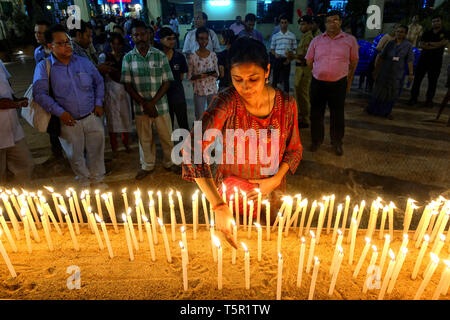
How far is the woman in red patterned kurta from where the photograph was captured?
1.67m

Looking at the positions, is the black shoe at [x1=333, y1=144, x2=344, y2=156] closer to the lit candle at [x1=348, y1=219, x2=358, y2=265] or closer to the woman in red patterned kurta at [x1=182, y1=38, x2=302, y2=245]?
the woman in red patterned kurta at [x1=182, y1=38, x2=302, y2=245]

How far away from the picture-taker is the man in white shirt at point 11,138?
331 centimetres

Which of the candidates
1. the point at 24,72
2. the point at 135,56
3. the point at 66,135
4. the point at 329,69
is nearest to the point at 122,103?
the point at 135,56

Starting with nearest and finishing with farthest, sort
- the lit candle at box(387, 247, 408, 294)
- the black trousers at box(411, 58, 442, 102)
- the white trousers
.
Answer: the lit candle at box(387, 247, 408, 294)
the white trousers
the black trousers at box(411, 58, 442, 102)

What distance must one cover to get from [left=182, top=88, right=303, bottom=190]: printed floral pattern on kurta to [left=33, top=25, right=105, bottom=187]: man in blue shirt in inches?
91.5

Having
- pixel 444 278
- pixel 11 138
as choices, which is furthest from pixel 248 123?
pixel 11 138

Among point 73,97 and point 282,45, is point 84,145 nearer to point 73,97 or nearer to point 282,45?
point 73,97

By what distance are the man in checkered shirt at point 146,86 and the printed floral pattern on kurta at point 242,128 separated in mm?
2497

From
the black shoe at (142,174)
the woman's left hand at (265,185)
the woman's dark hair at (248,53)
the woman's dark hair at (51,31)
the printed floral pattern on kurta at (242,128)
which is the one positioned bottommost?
the black shoe at (142,174)

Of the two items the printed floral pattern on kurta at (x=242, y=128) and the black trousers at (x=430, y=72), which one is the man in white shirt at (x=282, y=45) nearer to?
the black trousers at (x=430, y=72)

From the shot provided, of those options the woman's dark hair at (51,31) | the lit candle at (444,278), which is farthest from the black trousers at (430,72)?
the woman's dark hair at (51,31)

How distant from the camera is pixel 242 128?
192cm

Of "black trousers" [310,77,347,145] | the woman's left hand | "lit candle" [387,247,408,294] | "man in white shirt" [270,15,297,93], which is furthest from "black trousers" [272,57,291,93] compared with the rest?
Answer: "lit candle" [387,247,408,294]

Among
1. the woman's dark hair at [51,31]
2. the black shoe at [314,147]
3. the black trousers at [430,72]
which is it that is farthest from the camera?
the black trousers at [430,72]
